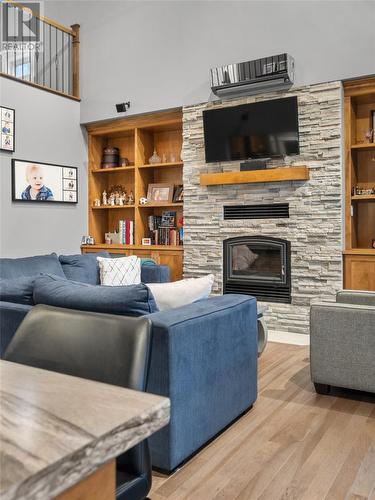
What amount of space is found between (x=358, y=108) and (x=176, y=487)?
4489 mm

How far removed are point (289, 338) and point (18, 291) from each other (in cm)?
296

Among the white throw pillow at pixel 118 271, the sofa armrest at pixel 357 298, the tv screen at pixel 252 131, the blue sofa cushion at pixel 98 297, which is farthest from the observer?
the white throw pillow at pixel 118 271

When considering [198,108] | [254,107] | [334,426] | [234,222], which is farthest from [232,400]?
[198,108]

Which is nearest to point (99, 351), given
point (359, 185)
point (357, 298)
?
point (357, 298)

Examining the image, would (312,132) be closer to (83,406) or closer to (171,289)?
(171,289)

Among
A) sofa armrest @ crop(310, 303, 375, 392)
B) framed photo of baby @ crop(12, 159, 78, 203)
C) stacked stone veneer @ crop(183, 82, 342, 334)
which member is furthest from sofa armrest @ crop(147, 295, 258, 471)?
framed photo of baby @ crop(12, 159, 78, 203)

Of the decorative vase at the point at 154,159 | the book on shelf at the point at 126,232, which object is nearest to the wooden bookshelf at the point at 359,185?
the decorative vase at the point at 154,159

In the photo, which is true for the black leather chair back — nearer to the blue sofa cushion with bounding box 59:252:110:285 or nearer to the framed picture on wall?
the blue sofa cushion with bounding box 59:252:110:285

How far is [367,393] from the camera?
3102 millimetres

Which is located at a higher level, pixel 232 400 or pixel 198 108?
pixel 198 108

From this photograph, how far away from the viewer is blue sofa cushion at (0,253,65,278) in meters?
4.37

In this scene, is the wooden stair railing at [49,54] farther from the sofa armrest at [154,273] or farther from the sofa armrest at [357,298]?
the sofa armrest at [357,298]

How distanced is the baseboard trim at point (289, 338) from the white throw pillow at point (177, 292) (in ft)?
7.51

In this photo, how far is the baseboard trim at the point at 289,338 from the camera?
182 inches
